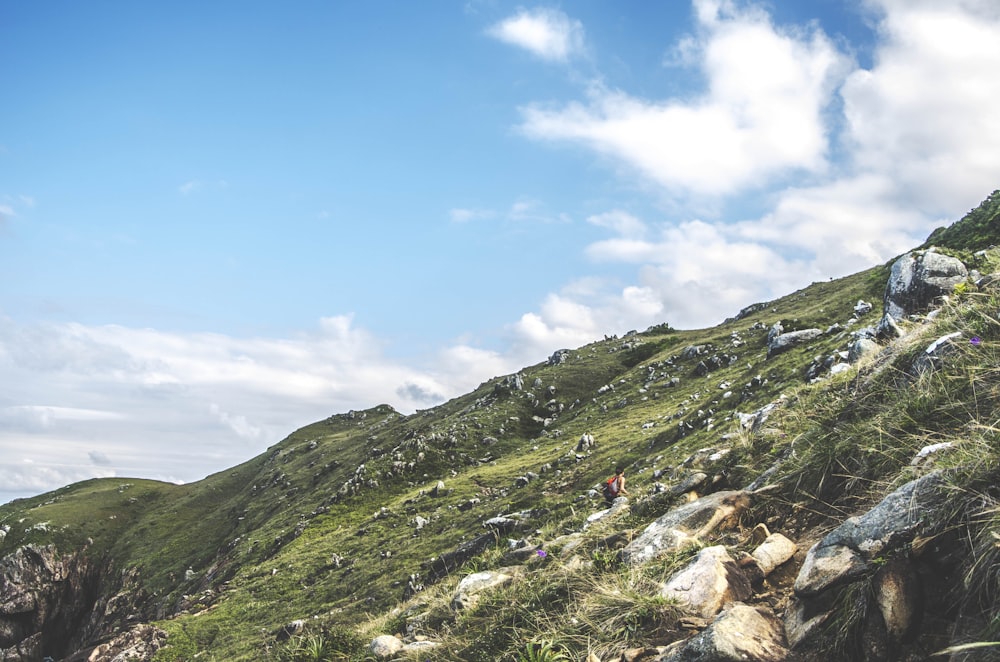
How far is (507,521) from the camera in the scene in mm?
25922

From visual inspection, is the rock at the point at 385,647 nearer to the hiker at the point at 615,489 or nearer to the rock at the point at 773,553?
the rock at the point at 773,553

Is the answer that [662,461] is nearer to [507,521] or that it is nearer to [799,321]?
[507,521]

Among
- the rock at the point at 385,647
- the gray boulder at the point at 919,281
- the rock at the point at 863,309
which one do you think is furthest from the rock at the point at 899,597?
the rock at the point at 863,309

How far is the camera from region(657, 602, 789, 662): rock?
5.65m

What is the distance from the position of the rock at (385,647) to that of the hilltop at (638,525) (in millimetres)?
294

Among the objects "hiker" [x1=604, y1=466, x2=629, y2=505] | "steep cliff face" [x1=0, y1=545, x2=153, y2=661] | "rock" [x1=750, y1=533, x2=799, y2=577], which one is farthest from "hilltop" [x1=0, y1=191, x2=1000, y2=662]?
"hiker" [x1=604, y1=466, x2=629, y2=505]

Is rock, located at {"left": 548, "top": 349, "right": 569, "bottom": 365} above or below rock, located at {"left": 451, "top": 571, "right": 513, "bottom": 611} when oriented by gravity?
above

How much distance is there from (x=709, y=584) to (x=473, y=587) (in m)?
5.61

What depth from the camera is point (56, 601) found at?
64.1 meters

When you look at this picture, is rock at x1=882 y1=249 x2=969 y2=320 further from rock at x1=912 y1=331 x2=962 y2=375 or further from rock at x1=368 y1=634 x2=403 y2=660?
rock at x1=368 y1=634 x2=403 y2=660

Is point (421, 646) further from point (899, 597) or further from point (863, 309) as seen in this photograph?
point (863, 309)

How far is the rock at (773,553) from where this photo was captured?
287 inches

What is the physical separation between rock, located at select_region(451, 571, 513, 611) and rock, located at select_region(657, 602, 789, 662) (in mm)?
5068

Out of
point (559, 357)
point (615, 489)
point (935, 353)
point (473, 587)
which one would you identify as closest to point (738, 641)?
point (935, 353)
